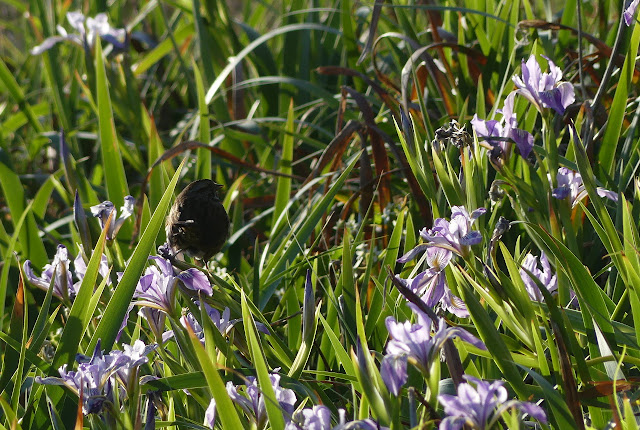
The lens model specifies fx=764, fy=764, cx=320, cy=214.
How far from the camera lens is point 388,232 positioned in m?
2.12

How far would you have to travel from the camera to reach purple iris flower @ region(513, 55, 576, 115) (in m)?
1.34

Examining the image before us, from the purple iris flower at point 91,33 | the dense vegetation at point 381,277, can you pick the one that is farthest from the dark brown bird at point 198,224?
the purple iris flower at point 91,33

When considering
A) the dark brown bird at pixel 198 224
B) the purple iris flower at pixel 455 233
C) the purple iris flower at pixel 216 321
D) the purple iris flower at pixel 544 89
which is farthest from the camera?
the dark brown bird at pixel 198 224

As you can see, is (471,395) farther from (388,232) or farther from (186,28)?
(186,28)

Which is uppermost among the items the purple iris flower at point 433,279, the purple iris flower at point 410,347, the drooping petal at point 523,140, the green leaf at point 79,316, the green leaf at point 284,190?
the drooping petal at point 523,140

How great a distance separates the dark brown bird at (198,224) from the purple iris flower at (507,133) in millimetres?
643

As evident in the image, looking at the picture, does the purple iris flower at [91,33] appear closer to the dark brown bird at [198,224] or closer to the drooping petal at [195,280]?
the dark brown bird at [198,224]

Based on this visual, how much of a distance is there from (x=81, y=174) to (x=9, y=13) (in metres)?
5.38

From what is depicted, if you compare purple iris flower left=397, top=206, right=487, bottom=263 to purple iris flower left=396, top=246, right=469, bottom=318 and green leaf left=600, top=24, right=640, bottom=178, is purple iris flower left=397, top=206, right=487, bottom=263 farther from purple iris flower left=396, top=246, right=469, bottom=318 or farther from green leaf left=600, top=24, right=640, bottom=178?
green leaf left=600, top=24, right=640, bottom=178

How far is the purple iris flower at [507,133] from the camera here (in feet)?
4.48

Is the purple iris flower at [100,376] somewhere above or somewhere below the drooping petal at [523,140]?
below

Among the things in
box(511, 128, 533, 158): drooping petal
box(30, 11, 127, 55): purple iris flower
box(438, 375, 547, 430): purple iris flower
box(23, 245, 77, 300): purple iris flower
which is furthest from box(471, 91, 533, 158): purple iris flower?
box(30, 11, 127, 55): purple iris flower

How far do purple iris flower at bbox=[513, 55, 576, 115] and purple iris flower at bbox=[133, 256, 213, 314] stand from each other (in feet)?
2.14

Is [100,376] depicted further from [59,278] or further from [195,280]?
[59,278]
